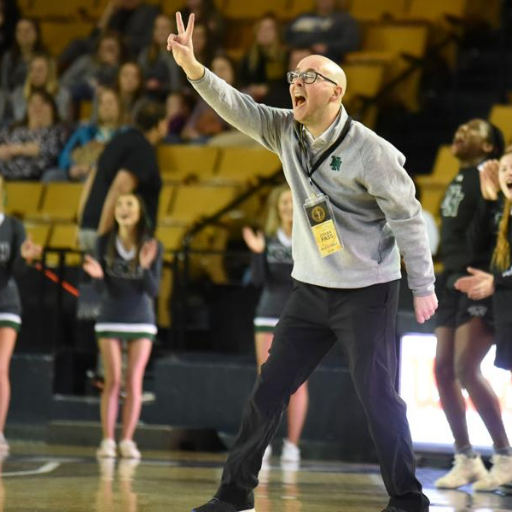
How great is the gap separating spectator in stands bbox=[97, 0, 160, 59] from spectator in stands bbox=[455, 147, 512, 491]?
7.12 m

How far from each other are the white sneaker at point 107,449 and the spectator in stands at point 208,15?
196 inches

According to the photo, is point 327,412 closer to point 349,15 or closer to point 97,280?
point 97,280

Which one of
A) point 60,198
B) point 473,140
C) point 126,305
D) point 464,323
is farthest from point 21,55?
point 464,323

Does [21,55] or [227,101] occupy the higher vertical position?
[21,55]

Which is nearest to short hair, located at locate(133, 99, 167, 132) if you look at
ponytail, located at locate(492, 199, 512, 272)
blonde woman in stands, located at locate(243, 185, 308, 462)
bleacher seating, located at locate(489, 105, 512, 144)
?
blonde woman in stands, located at locate(243, 185, 308, 462)

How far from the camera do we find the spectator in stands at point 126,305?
8.59m

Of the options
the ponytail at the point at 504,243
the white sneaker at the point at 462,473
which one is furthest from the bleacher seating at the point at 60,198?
the ponytail at the point at 504,243

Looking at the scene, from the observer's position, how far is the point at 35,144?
1189 cm

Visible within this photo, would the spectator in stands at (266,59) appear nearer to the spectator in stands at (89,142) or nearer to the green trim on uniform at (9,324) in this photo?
the spectator in stands at (89,142)

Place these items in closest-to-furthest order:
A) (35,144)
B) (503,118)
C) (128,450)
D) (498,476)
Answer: (498,476) < (128,450) < (503,118) < (35,144)

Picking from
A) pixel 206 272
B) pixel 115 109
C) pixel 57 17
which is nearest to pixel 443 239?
pixel 206 272

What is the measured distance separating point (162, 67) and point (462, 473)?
21.4 feet

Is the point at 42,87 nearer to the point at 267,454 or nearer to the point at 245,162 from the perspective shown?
the point at 245,162

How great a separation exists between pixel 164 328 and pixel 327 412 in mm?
1608
